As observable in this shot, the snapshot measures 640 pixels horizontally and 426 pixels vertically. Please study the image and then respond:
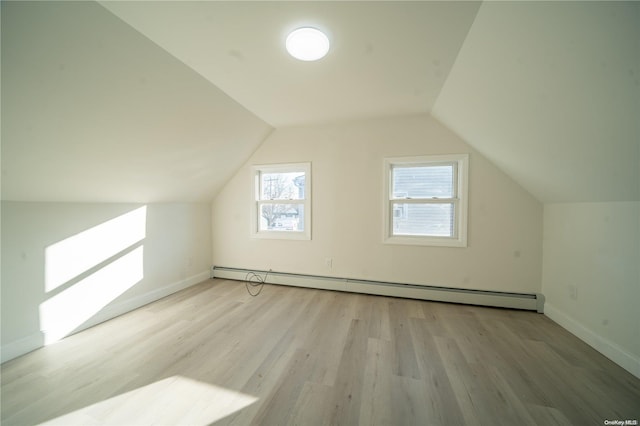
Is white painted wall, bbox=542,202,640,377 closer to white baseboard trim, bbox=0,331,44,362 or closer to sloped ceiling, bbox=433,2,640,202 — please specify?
sloped ceiling, bbox=433,2,640,202

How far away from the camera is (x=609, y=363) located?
5.57ft

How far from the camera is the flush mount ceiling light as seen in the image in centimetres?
149

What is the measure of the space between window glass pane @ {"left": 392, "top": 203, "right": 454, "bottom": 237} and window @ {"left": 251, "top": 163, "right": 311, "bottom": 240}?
4.04 feet

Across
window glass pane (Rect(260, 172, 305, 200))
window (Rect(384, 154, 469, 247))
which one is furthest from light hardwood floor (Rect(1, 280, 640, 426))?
window glass pane (Rect(260, 172, 305, 200))

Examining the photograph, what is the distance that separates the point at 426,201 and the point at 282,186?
6.74 ft

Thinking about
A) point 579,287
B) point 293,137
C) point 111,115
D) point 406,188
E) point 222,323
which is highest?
point 293,137

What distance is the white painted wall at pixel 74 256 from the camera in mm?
1735

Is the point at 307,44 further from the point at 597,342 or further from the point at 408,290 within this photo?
the point at 597,342

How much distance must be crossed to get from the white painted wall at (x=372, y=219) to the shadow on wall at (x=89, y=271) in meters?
1.22

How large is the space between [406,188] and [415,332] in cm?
169

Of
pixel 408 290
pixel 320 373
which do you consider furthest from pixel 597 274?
pixel 320 373

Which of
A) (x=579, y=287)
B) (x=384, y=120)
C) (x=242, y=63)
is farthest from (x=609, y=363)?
(x=242, y=63)

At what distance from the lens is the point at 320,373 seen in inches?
63.0

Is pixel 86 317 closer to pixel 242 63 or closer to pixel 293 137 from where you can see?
pixel 242 63
